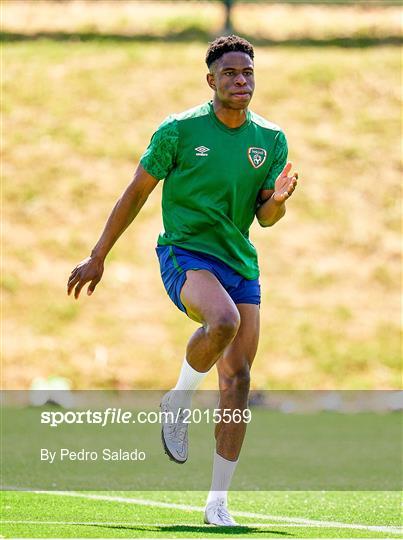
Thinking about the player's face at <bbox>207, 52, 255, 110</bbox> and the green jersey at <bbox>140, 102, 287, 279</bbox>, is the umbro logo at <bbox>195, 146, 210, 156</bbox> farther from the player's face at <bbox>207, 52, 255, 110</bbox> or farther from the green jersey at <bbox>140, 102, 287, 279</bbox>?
the player's face at <bbox>207, 52, 255, 110</bbox>

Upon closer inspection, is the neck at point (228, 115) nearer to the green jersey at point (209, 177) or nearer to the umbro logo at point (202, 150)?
the green jersey at point (209, 177)

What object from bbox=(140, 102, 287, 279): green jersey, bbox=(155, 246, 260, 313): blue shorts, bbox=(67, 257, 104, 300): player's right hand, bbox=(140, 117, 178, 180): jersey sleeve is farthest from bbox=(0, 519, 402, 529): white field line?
bbox=(140, 117, 178, 180): jersey sleeve

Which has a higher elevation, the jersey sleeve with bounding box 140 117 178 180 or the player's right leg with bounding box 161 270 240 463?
the jersey sleeve with bounding box 140 117 178 180

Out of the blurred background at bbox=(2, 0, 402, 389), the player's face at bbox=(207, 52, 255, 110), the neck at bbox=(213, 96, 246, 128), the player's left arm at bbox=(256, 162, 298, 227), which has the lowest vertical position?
the blurred background at bbox=(2, 0, 402, 389)

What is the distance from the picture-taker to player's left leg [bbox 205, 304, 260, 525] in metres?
7.40

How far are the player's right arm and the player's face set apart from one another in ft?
2.12

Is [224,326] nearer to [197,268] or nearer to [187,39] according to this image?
[197,268]

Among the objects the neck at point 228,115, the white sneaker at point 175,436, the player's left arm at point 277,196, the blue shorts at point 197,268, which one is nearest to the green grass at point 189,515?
the white sneaker at point 175,436

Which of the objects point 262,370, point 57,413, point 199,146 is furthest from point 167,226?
point 262,370

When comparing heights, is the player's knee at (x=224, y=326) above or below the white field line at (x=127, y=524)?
above

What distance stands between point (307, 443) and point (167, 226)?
6.25 meters

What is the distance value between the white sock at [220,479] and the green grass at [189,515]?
0.19 m

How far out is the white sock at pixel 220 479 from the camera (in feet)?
24.1

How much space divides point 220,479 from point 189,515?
0.54 metres
